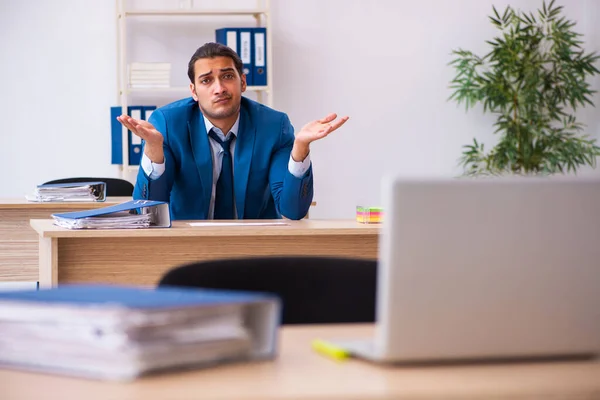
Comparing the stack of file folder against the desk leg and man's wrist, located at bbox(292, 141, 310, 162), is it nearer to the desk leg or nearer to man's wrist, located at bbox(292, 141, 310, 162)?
man's wrist, located at bbox(292, 141, 310, 162)

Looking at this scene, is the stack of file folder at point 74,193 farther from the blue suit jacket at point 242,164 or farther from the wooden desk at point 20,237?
the blue suit jacket at point 242,164

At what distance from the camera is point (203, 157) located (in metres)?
3.24

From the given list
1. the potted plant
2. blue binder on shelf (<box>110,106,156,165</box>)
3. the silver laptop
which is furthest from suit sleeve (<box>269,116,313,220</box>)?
the potted plant

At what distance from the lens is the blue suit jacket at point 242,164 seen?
3.21 m

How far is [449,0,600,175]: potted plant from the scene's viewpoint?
592 cm

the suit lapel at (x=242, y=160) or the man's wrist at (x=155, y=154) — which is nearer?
the man's wrist at (x=155, y=154)

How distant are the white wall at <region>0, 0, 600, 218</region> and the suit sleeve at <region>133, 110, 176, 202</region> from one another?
278cm

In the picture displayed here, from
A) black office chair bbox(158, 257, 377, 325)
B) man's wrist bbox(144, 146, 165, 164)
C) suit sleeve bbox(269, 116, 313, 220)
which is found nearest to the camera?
black office chair bbox(158, 257, 377, 325)

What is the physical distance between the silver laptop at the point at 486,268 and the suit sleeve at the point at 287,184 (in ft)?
7.40

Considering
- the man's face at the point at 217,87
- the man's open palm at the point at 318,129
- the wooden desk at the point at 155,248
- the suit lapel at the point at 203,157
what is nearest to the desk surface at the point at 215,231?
the wooden desk at the point at 155,248

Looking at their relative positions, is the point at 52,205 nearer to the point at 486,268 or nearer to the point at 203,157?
the point at 203,157

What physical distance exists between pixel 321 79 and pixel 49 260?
12.6 feet

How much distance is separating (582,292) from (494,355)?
0.10 meters

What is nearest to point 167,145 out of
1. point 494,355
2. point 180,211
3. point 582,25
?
point 180,211
